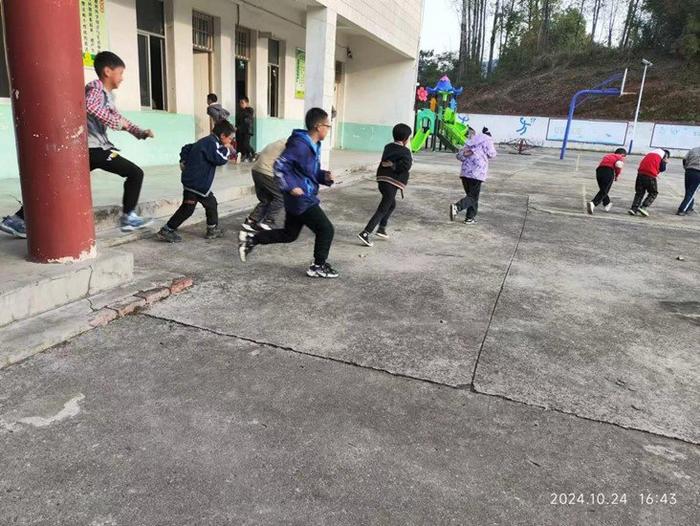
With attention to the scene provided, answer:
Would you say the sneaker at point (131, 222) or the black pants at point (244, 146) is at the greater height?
the black pants at point (244, 146)

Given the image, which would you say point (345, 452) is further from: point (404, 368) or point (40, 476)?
point (40, 476)

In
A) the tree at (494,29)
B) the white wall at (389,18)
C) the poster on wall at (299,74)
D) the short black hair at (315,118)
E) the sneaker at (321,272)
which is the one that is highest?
the tree at (494,29)

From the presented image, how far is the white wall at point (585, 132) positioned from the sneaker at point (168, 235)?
30.4 m

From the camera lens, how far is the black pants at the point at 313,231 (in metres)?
4.64

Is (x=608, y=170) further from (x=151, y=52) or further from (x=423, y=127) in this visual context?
(x=423, y=127)

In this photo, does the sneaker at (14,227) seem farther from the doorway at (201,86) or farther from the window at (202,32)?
the window at (202,32)

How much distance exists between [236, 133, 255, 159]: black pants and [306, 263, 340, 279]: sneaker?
7614mm

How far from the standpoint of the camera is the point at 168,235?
5598 mm

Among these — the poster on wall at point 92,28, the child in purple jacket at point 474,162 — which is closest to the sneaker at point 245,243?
the child in purple jacket at point 474,162

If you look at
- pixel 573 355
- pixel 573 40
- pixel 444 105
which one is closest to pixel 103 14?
pixel 573 355

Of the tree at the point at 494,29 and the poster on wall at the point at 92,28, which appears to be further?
the tree at the point at 494,29

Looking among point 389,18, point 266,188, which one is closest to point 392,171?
point 266,188

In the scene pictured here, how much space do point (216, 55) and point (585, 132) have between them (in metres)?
27.7

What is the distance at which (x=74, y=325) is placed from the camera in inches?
133
